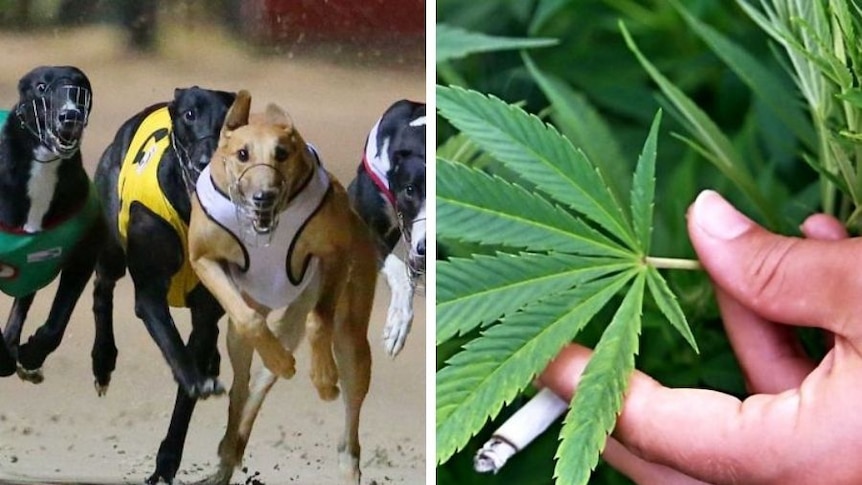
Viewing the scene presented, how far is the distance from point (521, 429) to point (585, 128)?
252 mm

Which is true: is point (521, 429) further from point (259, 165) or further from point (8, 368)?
point (8, 368)

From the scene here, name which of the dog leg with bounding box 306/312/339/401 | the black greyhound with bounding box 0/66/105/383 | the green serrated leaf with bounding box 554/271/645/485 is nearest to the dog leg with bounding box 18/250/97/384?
the black greyhound with bounding box 0/66/105/383

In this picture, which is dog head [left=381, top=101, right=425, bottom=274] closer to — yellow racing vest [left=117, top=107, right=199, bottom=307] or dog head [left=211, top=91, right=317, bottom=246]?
dog head [left=211, top=91, right=317, bottom=246]

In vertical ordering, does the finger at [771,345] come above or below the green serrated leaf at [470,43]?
below

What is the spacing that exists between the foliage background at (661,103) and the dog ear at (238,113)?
17 cm

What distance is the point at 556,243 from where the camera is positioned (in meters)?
0.76

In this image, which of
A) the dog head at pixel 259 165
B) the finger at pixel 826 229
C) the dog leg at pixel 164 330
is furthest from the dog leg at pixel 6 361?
the finger at pixel 826 229

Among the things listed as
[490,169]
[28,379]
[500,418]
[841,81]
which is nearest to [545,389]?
[500,418]

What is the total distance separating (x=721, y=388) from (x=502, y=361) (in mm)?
181

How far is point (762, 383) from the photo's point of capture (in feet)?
2.50

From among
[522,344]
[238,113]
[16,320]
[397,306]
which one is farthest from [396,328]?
[16,320]

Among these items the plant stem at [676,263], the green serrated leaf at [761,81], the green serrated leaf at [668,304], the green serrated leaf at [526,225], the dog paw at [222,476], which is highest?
the green serrated leaf at [761,81]

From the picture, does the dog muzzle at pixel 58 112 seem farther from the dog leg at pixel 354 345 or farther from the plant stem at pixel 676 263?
the plant stem at pixel 676 263

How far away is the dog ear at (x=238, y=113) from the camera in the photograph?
82cm
